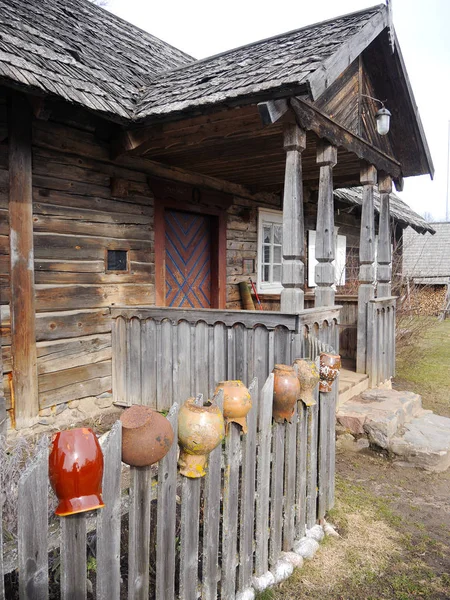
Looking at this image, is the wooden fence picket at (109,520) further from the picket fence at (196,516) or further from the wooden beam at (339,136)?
the wooden beam at (339,136)

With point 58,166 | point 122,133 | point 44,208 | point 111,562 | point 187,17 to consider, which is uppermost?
point 187,17

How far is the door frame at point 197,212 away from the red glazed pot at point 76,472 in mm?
4653

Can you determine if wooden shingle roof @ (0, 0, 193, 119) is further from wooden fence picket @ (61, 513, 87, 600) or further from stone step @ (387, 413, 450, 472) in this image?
stone step @ (387, 413, 450, 472)

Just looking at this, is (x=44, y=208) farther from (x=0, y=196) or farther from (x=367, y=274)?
(x=367, y=274)

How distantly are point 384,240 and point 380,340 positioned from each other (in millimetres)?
1607

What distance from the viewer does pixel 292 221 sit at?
436 centimetres

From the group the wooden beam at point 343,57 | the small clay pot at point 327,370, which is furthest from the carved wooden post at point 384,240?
the small clay pot at point 327,370

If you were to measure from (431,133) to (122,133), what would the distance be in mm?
59656

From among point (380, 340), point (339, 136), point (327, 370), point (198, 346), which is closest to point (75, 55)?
point (339, 136)

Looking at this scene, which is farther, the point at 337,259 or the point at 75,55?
the point at 337,259

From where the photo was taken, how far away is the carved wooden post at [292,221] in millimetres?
4367

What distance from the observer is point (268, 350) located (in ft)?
14.7

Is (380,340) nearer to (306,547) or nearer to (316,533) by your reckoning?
(316,533)

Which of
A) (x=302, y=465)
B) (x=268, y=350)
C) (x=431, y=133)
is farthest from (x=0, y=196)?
(x=431, y=133)
